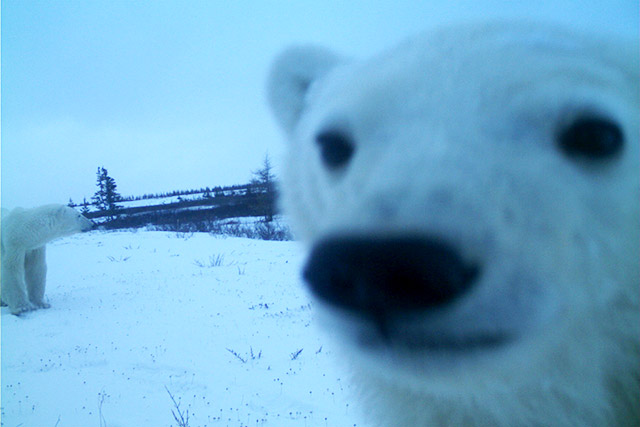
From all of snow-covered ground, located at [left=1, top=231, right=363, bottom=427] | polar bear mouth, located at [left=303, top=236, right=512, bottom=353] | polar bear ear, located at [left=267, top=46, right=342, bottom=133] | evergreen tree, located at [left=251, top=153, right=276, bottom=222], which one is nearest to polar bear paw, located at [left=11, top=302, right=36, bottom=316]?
snow-covered ground, located at [left=1, top=231, right=363, bottom=427]

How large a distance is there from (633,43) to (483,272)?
0.81 m

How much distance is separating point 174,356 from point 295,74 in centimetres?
317

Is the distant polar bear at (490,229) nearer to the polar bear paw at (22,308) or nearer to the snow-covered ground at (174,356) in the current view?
the snow-covered ground at (174,356)

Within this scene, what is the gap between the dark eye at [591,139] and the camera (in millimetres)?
757

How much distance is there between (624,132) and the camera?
767mm

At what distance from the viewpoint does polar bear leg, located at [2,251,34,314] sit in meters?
5.73

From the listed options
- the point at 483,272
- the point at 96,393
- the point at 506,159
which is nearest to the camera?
the point at 483,272

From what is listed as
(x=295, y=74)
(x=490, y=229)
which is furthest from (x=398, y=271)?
(x=295, y=74)

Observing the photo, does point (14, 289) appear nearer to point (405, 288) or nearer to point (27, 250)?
point (27, 250)

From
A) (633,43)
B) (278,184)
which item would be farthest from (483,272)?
(278,184)

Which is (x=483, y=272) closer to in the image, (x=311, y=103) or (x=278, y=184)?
(x=311, y=103)

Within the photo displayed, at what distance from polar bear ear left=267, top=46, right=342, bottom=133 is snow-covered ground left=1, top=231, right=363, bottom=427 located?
58 centimetres

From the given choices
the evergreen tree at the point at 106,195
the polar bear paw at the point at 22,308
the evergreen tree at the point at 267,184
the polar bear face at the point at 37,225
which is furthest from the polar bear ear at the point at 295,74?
the polar bear face at the point at 37,225

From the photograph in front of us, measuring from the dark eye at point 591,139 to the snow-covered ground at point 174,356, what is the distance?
688 millimetres
